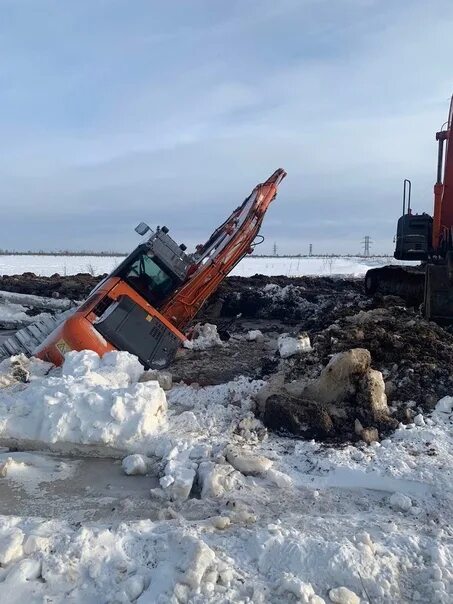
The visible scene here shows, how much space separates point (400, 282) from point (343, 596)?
10.2 metres

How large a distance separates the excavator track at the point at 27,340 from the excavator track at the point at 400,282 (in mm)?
6852

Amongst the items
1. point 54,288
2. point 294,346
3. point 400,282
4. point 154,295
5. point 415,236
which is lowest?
point 294,346

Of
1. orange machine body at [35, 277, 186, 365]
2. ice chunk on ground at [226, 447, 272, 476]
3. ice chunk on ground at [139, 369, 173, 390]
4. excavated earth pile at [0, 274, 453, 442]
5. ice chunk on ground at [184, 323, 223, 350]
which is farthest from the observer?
ice chunk on ground at [184, 323, 223, 350]

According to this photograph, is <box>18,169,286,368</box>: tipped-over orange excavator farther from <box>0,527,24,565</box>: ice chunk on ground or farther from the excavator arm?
<box>0,527,24,565</box>: ice chunk on ground

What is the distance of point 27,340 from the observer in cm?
876

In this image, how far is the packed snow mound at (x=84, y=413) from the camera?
4.76 meters

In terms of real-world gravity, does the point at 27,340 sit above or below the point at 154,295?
below

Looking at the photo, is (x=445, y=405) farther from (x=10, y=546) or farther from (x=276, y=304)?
(x=276, y=304)

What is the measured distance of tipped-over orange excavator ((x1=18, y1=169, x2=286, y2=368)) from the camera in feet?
22.7

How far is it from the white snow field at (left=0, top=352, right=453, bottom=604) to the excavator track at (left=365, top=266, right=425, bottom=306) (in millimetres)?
6856

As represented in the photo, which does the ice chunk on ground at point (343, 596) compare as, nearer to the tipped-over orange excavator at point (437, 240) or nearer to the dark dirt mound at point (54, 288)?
the tipped-over orange excavator at point (437, 240)

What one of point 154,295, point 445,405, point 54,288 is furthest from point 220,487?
point 54,288

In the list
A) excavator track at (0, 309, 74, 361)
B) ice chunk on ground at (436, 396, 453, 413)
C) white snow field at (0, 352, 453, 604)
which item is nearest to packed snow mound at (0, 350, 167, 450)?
white snow field at (0, 352, 453, 604)

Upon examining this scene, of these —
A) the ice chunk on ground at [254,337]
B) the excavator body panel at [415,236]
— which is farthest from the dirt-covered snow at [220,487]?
the excavator body panel at [415,236]
